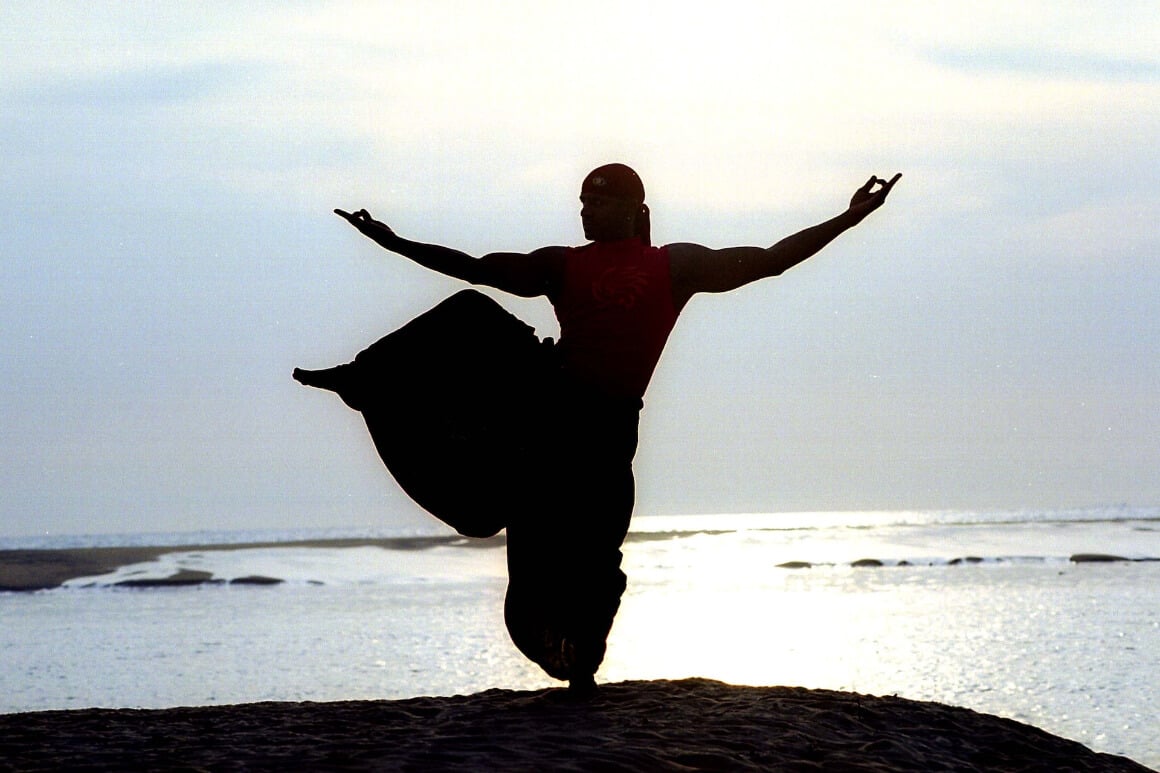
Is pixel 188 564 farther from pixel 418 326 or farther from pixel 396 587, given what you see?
pixel 418 326

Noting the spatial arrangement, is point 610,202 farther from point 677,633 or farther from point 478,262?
point 677,633

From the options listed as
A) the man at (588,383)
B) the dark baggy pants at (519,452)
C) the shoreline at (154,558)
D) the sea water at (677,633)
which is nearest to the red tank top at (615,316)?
the man at (588,383)

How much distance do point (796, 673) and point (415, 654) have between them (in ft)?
18.7

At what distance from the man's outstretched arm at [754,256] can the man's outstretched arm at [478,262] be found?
0.69 meters

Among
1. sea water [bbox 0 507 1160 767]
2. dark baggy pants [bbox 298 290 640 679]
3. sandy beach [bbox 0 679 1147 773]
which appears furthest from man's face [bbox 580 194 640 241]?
sea water [bbox 0 507 1160 767]

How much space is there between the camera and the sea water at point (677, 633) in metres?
18.6

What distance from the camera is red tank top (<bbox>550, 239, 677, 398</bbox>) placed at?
8.57 meters

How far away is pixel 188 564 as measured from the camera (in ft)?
163

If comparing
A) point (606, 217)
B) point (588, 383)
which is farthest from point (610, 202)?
point (588, 383)

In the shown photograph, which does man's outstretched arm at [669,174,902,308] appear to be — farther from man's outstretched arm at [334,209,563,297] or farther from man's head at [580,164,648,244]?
man's outstretched arm at [334,209,563,297]

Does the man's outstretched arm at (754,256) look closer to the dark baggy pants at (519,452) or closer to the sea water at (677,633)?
the dark baggy pants at (519,452)

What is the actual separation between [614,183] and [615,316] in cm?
78

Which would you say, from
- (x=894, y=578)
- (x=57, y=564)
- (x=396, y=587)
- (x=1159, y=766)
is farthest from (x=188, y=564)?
(x=1159, y=766)

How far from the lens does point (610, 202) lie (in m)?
8.80
